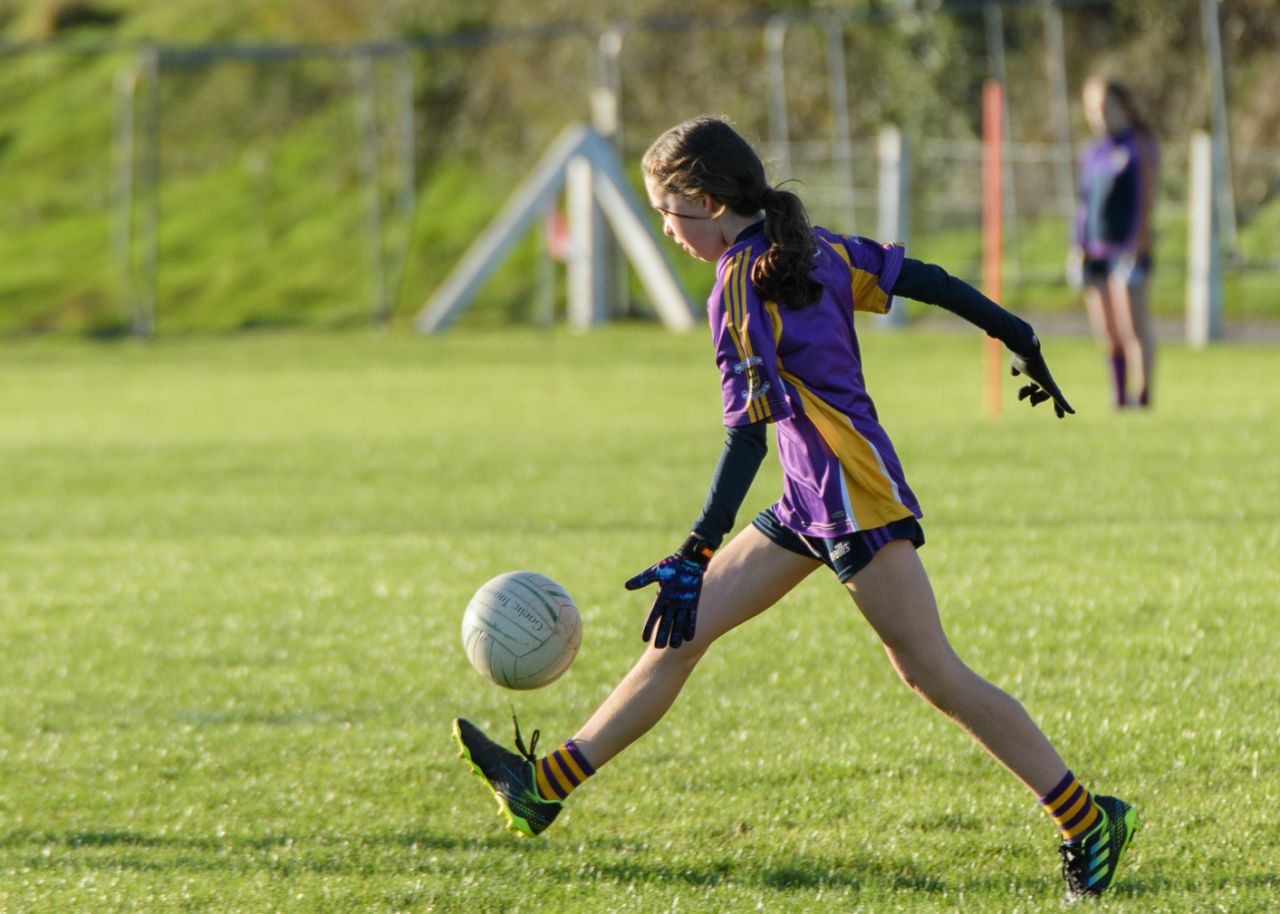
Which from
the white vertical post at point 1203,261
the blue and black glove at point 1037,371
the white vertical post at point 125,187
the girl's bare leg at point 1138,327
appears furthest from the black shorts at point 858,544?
the white vertical post at point 125,187

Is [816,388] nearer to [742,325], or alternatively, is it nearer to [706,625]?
[742,325]

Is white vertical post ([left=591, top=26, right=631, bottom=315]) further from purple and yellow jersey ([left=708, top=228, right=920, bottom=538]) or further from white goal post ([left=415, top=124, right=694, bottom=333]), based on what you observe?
purple and yellow jersey ([left=708, top=228, right=920, bottom=538])

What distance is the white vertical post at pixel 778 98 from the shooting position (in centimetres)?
2291

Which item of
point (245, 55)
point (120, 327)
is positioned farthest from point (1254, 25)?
point (120, 327)

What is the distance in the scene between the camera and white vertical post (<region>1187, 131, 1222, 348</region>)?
1970 centimetres

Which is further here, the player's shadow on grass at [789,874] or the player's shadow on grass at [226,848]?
the player's shadow on grass at [226,848]

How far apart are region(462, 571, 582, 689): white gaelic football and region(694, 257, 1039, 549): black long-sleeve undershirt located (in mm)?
851

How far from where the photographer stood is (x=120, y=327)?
88.3 feet

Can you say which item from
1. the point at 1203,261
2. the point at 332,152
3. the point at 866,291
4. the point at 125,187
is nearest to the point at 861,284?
the point at 866,291

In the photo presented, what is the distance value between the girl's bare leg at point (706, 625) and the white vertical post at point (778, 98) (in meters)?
18.2

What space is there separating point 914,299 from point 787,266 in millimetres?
301

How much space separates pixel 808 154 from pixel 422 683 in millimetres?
18401

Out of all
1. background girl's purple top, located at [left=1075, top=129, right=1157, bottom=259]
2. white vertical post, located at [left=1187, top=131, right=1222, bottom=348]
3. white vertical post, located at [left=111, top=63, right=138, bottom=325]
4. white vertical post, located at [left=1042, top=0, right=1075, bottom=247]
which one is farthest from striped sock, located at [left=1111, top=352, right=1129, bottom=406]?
white vertical post, located at [left=111, top=63, right=138, bottom=325]

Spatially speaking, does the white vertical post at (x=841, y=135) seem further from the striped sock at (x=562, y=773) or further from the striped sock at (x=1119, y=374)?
the striped sock at (x=562, y=773)
